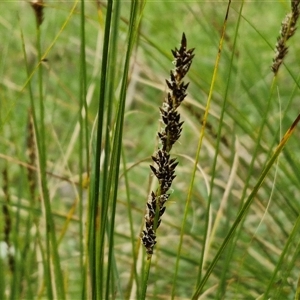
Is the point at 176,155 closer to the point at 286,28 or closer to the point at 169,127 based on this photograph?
the point at 286,28

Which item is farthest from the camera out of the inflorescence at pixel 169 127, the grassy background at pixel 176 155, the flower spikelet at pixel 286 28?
the grassy background at pixel 176 155

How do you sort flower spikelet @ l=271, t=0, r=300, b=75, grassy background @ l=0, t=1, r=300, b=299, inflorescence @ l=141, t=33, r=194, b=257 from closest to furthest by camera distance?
1. inflorescence @ l=141, t=33, r=194, b=257
2. flower spikelet @ l=271, t=0, r=300, b=75
3. grassy background @ l=0, t=1, r=300, b=299

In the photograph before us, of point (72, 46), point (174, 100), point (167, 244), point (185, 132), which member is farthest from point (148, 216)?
point (72, 46)

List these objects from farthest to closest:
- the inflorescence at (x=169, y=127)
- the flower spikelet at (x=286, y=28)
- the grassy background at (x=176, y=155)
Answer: the grassy background at (x=176, y=155) < the flower spikelet at (x=286, y=28) < the inflorescence at (x=169, y=127)

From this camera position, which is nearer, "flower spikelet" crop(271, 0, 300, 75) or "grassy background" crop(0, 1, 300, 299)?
"flower spikelet" crop(271, 0, 300, 75)

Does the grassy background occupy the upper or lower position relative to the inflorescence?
upper

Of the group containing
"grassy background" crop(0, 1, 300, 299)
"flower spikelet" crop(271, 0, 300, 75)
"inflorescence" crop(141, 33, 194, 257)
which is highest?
"grassy background" crop(0, 1, 300, 299)
